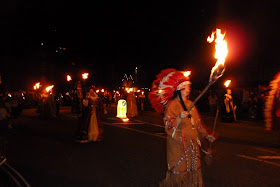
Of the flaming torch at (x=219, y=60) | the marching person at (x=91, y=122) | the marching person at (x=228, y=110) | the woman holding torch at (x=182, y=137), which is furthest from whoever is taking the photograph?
the marching person at (x=228, y=110)

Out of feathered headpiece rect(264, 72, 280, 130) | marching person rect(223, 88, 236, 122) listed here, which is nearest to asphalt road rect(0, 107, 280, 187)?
feathered headpiece rect(264, 72, 280, 130)

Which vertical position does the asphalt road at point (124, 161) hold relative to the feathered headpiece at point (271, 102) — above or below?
below

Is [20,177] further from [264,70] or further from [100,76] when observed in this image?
[100,76]

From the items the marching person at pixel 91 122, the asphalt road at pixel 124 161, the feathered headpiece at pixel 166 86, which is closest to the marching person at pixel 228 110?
the asphalt road at pixel 124 161

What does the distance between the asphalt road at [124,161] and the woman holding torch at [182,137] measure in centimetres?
178

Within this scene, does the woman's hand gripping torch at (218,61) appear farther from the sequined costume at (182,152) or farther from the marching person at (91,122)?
the marching person at (91,122)

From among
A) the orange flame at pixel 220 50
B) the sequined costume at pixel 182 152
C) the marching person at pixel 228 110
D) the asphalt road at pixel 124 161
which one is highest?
the orange flame at pixel 220 50

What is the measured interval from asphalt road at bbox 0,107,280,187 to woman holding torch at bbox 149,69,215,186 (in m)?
1.78

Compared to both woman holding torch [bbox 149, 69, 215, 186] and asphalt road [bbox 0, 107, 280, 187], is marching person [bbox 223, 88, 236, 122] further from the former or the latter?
woman holding torch [bbox 149, 69, 215, 186]

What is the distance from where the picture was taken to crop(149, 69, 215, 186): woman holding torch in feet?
13.1

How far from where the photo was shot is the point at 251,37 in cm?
2503

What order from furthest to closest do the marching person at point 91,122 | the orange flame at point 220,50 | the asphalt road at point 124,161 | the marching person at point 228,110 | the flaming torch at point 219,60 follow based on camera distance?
the marching person at point 228,110, the marching person at point 91,122, the asphalt road at point 124,161, the orange flame at point 220,50, the flaming torch at point 219,60

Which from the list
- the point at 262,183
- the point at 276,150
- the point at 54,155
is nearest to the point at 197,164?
the point at 262,183

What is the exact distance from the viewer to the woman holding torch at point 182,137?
158 inches
